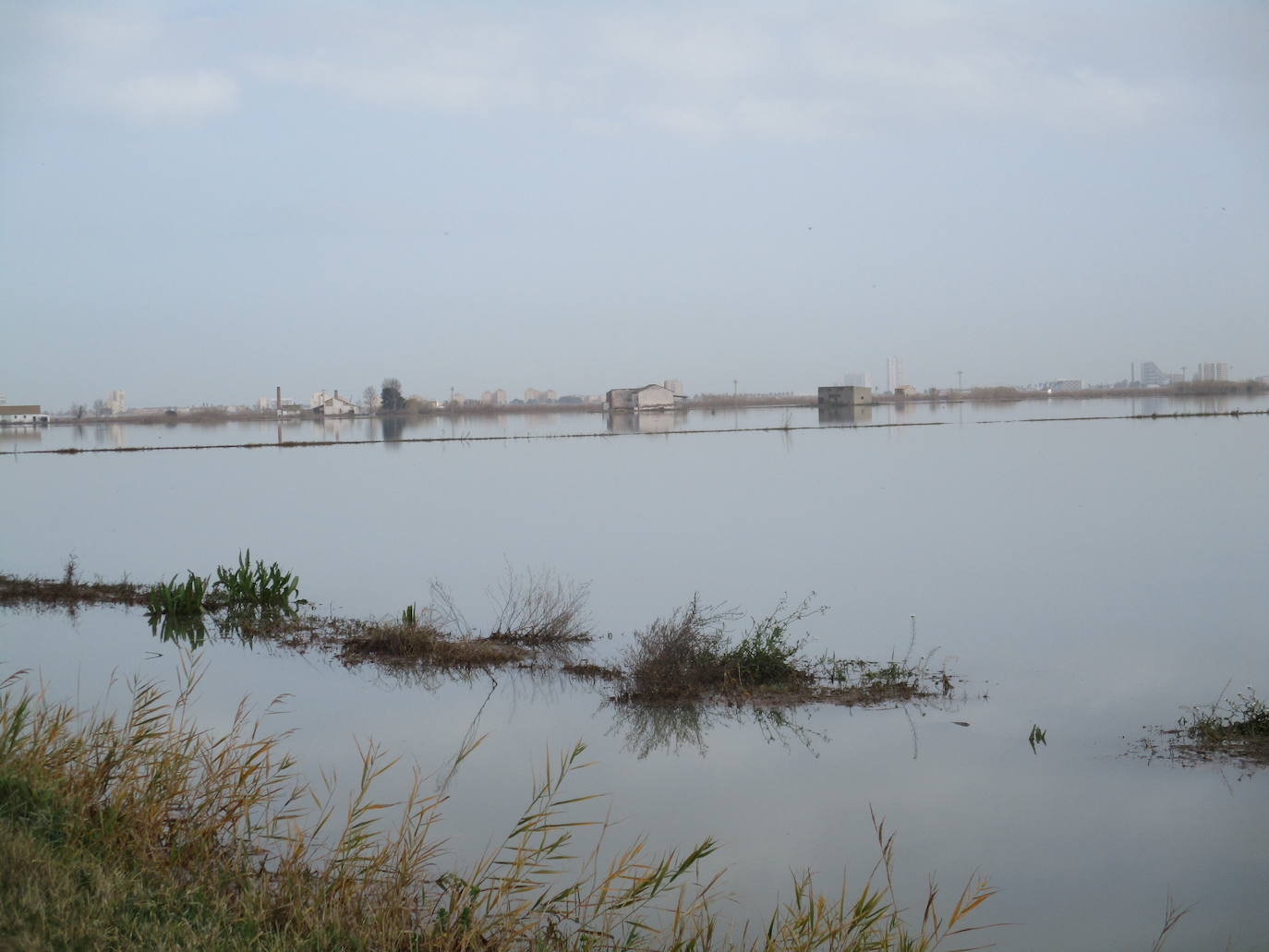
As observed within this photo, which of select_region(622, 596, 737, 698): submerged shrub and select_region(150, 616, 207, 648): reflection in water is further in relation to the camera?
select_region(150, 616, 207, 648): reflection in water

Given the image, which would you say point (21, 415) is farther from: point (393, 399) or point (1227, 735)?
point (1227, 735)

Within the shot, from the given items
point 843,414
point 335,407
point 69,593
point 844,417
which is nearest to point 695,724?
point 69,593

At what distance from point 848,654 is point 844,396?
88.8m

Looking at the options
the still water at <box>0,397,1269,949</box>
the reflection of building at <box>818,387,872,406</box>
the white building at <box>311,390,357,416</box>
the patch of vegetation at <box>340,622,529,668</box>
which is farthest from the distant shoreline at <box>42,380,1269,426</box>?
the patch of vegetation at <box>340,622,529,668</box>

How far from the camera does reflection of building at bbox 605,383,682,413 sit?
10256 centimetres

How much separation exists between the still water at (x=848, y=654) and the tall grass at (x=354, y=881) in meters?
0.62

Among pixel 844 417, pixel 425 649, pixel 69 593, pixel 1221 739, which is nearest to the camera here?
pixel 1221 739

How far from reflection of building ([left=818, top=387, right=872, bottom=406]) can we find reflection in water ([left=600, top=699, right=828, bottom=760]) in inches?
3545

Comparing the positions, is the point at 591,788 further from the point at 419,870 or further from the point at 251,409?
the point at 251,409

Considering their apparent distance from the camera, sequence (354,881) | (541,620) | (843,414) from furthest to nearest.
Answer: (843,414), (541,620), (354,881)

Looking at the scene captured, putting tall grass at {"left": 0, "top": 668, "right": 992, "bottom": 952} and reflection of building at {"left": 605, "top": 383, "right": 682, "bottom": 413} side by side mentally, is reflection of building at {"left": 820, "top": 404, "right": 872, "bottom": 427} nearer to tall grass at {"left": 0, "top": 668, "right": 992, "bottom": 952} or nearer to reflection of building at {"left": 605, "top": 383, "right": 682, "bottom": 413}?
reflection of building at {"left": 605, "top": 383, "right": 682, "bottom": 413}

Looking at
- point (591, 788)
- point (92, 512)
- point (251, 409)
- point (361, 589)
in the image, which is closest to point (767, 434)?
point (92, 512)

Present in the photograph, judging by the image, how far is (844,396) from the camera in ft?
319

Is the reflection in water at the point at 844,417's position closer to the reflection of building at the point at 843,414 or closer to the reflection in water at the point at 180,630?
the reflection of building at the point at 843,414
